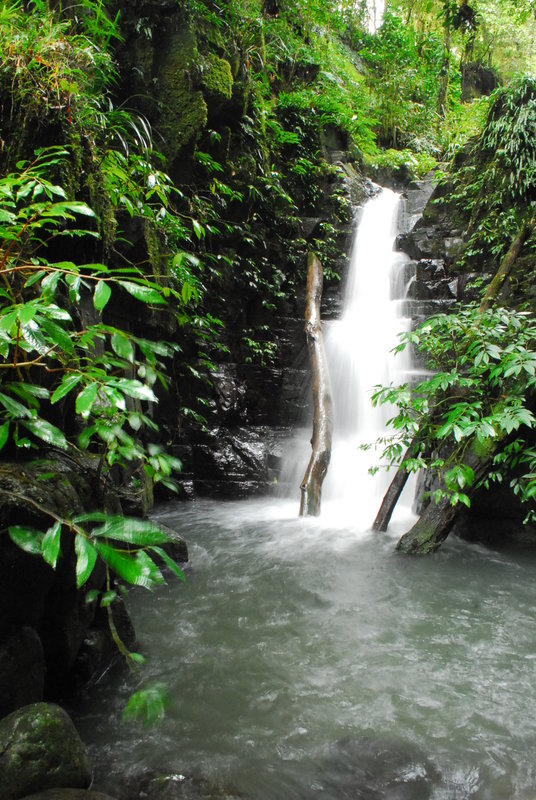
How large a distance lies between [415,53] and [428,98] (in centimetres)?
199

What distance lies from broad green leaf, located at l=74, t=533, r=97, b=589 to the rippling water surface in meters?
1.32

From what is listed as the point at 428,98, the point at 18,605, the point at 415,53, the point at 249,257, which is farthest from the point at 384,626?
the point at 415,53

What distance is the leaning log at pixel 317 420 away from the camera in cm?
546

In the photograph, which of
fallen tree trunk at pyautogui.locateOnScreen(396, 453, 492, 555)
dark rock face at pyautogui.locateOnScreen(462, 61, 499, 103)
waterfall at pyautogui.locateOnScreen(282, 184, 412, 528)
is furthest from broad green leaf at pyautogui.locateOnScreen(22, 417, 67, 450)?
dark rock face at pyautogui.locateOnScreen(462, 61, 499, 103)

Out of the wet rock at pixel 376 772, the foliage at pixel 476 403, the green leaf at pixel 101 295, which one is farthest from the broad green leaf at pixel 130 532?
the foliage at pixel 476 403

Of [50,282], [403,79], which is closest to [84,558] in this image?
[50,282]

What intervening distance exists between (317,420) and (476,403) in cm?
250

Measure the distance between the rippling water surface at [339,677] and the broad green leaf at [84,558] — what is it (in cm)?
132

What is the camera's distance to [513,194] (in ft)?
22.4

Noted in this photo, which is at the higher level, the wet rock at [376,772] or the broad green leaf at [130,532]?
the broad green leaf at [130,532]

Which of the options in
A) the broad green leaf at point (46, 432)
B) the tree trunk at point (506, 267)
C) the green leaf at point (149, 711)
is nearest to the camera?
the broad green leaf at point (46, 432)

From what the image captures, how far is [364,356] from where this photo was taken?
7523 mm

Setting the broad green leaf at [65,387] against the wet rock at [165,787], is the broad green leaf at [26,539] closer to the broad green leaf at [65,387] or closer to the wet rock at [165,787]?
the broad green leaf at [65,387]

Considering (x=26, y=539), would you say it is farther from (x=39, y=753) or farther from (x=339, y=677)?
(x=339, y=677)
